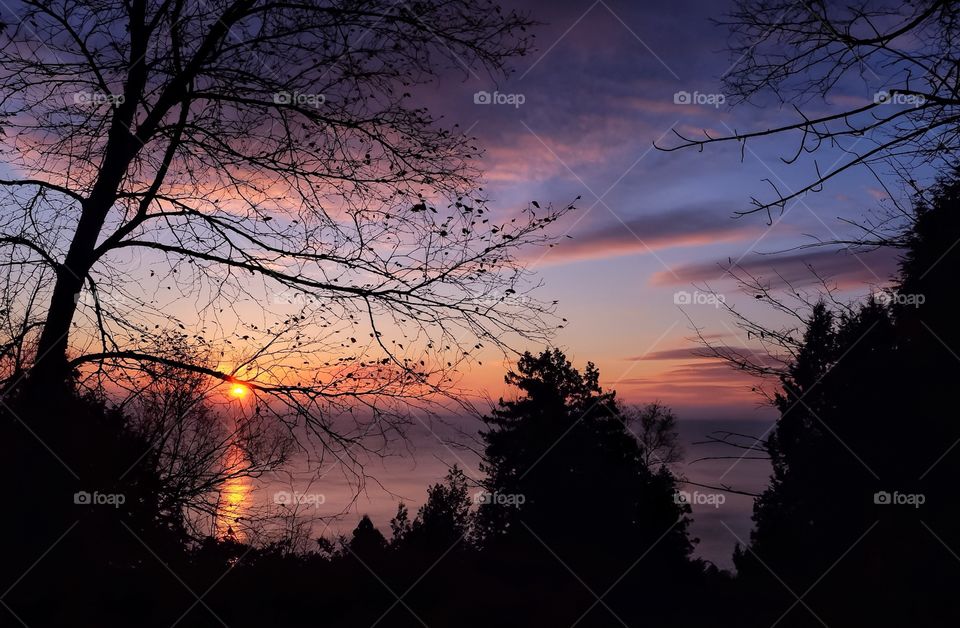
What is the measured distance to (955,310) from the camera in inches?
320

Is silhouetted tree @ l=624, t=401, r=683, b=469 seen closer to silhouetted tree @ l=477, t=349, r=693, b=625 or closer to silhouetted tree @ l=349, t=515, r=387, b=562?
silhouetted tree @ l=477, t=349, r=693, b=625

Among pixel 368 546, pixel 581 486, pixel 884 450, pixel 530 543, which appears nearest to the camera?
pixel 368 546

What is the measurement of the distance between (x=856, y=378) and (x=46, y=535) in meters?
10.1

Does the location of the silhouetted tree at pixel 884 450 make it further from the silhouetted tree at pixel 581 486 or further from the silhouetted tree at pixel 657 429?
the silhouetted tree at pixel 657 429

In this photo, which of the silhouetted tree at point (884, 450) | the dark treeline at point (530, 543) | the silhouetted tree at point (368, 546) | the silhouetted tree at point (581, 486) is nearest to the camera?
the dark treeline at point (530, 543)

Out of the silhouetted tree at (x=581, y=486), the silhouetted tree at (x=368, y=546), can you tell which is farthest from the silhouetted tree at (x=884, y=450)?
the silhouetted tree at (x=581, y=486)

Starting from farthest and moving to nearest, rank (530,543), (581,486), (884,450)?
(581,486)
(884,450)
(530,543)

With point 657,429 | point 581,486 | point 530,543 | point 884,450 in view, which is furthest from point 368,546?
point 657,429

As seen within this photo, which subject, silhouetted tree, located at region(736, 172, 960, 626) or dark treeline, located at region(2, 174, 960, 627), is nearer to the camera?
dark treeline, located at region(2, 174, 960, 627)

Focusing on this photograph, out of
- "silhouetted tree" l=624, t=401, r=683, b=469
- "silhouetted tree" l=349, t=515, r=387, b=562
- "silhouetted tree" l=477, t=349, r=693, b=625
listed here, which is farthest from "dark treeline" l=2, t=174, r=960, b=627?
"silhouetted tree" l=624, t=401, r=683, b=469

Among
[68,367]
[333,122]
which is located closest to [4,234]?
[68,367]

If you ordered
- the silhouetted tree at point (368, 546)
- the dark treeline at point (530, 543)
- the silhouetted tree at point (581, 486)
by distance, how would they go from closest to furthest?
the dark treeline at point (530, 543)
the silhouetted tree at point (368, 546)
the silhouetted tree at point (581, 486)

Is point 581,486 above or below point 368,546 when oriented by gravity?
above

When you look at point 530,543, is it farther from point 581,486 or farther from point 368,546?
point 581,486
